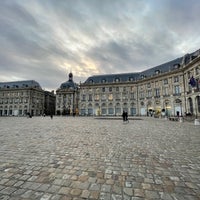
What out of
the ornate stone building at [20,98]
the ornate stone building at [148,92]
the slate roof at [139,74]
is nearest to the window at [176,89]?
the ornate stone building at [148,92]

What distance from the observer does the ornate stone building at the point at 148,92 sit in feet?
125

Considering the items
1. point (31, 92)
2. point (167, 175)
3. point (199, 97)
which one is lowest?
point (167, 175)

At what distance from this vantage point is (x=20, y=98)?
71.2m

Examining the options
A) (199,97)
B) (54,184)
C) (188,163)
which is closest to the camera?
(54,184)

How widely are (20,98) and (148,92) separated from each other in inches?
2428

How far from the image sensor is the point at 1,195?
2568 millimetres

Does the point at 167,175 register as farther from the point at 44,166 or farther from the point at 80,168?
the point at 44,166

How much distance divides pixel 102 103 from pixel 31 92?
3802 cm

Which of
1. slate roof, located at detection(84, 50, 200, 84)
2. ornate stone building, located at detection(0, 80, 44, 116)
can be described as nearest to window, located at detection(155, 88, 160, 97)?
slate roof, located at detection(84, 50, 200, 84)

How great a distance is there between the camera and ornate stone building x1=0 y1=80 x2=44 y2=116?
231 ft

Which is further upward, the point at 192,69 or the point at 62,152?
the point at 192,69

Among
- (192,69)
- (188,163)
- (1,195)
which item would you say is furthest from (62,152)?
(192,69)

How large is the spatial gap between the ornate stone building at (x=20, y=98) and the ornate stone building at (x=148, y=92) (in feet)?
91.2

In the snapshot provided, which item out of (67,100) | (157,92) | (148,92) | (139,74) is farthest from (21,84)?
(157,92)
